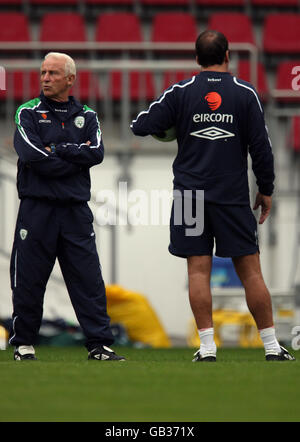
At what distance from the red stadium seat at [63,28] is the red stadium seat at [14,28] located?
22 centimetres

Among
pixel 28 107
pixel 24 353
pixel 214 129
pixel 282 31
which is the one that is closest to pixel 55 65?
pixel 28 107

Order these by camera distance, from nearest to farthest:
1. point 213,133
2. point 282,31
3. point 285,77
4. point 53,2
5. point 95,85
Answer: point 213,133
point 95,85
point 285,77
point 282,31
point 53,2

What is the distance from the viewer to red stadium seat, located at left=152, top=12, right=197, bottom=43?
1086 cm

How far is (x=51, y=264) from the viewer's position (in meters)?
4.64

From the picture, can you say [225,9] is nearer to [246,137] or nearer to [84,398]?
[246,137]

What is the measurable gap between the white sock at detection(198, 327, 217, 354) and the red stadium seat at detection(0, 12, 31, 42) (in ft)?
22.7

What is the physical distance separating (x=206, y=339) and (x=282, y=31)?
732cm

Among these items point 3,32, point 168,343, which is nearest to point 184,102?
point 168,343

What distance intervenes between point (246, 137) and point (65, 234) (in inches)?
36.1

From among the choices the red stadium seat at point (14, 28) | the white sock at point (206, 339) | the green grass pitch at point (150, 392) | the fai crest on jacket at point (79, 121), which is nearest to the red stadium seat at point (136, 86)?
the red stadium seat at point (14, 28)

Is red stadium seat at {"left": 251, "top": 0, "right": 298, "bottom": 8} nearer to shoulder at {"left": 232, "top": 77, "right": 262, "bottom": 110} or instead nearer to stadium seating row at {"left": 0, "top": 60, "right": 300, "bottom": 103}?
stadium seating row at {"left": 0, "top": 60, "right": 300, "bottom": 103}

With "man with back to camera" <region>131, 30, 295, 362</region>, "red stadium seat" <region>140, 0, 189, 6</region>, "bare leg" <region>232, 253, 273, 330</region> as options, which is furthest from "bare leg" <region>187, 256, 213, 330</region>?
"red stadium seat" <region>140, 0, 189, 6</region>

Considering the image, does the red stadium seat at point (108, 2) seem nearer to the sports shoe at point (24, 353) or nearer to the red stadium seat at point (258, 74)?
the red stadium seat at point (258, 74)

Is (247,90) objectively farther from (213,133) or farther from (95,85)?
(95,85)
